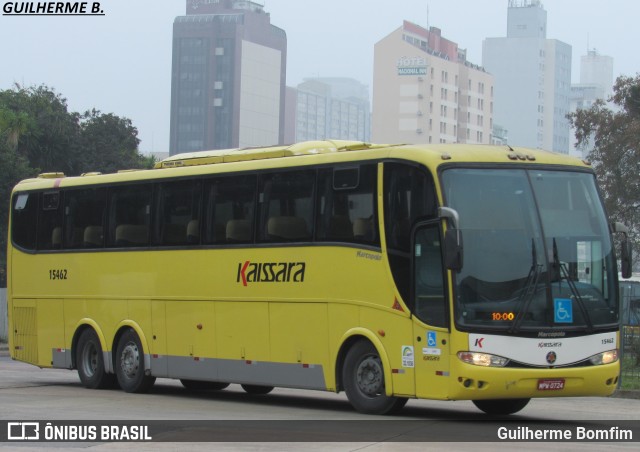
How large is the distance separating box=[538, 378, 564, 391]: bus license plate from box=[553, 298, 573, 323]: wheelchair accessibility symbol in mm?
712

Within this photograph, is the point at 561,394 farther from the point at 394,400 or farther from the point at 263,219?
the point at 263,219

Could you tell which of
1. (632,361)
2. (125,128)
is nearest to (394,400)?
(632,361)

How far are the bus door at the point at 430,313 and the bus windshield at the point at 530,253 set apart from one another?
0.29 meters

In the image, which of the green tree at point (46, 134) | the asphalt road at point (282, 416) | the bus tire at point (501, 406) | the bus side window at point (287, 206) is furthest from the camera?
the green tree at point (46, 134)

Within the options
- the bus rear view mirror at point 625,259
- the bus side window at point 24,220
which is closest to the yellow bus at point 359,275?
the bus rear view mirror at point 625,259

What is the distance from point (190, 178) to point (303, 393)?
443 cm

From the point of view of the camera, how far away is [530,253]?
51.0 feet

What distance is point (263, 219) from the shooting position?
18484mm

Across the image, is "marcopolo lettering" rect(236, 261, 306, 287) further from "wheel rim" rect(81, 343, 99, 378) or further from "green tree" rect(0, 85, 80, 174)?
"green tree" rect(0, 85, 80, 174)

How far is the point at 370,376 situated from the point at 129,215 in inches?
251

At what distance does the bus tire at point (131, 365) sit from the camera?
21.0 metres

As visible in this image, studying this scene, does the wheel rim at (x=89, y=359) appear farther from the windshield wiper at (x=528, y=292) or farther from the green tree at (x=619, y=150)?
the green tree at (x=619, y=150)

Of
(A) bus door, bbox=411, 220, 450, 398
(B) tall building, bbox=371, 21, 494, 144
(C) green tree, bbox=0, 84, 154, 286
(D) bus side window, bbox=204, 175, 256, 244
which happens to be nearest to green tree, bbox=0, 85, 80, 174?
(C) green tree, bbox=0, 84, 154, 286

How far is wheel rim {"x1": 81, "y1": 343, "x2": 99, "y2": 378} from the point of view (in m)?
22.1
